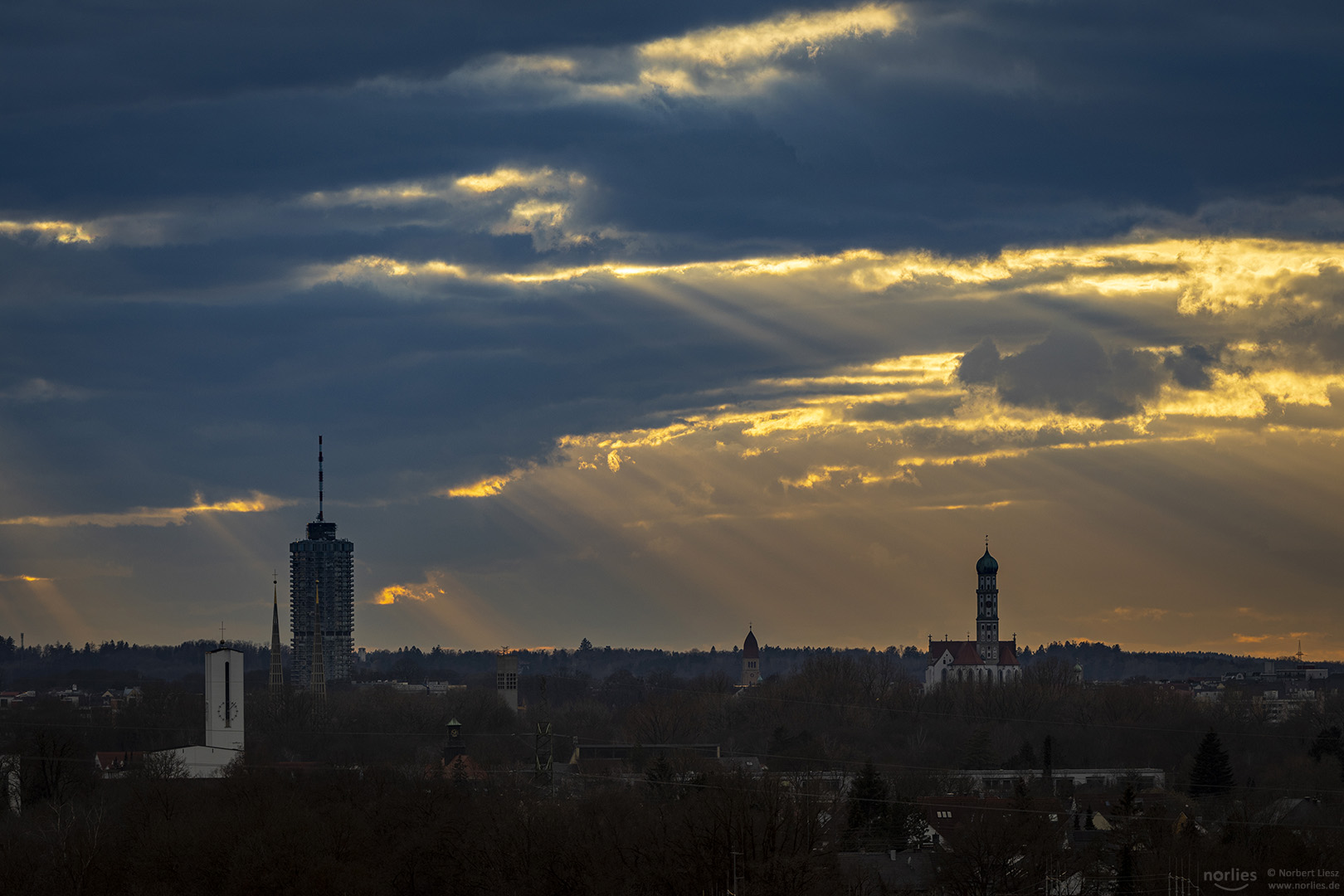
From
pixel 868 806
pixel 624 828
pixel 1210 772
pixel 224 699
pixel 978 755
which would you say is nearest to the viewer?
pixel 624 828

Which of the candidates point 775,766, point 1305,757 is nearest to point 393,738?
point 775,766

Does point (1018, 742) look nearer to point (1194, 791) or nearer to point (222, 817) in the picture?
point (1194, 791)

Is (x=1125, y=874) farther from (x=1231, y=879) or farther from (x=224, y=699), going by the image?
(x=224, y=699)

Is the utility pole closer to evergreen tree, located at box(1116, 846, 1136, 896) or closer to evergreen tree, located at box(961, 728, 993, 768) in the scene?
evergreen tree, located at box(961, 728, 993, 768)

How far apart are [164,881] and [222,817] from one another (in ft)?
22.6

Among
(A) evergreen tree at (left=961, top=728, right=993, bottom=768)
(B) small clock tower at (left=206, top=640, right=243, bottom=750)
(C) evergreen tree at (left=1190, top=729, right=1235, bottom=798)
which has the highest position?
(B) small clock tower at (left=206, top=640, right=243, bottom=750)

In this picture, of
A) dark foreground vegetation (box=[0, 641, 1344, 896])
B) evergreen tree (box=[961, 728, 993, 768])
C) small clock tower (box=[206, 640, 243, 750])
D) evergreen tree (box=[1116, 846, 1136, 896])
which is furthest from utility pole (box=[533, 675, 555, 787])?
evergreen tree (box=[1116, 846, 1136, 896])

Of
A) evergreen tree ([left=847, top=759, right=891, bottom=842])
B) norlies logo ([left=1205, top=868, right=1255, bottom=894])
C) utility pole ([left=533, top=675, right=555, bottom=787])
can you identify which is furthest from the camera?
utility pole ([left=533, top=675, right=555, bottom=787])

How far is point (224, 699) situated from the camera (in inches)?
5684

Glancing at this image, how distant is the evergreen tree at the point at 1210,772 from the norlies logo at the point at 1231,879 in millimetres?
46701

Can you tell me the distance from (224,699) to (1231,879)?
91.1 metres

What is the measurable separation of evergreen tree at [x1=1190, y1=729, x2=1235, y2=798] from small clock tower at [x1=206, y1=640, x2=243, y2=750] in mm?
75006

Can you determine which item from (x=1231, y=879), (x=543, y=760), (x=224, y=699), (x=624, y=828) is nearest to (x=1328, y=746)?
(x=543, y=760)

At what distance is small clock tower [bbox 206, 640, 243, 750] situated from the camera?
14262cm
